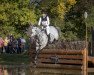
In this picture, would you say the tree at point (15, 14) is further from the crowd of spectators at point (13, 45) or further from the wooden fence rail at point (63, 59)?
the crowd of spectators at point (13, 45)

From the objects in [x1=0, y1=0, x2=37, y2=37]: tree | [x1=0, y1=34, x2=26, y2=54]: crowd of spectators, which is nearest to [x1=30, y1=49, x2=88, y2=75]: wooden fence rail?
[x1=0, y1=0, x2=37, y2=37]: tree

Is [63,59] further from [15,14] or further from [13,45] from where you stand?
[13,45]

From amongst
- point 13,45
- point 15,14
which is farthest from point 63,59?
point 13,45

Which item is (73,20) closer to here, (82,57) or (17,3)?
(17,3)

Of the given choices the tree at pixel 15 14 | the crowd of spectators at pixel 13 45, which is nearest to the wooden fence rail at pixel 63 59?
the tree at pixel 15 14

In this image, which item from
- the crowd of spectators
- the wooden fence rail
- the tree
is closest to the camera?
the wooden fence rail

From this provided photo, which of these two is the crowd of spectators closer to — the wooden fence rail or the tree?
the tree

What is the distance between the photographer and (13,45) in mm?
31500

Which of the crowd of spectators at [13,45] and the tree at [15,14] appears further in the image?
the crowd of spectators at [13,45]

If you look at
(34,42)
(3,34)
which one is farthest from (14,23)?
(34,42)

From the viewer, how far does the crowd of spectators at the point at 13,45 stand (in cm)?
3128

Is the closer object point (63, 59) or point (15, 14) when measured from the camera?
point (63, 59)

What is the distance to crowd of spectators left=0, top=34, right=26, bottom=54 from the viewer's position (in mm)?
31281

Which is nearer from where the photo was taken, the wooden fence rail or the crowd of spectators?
the wooden fence rail
